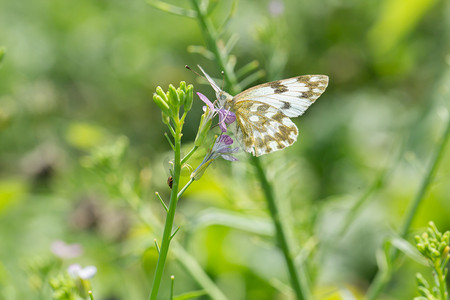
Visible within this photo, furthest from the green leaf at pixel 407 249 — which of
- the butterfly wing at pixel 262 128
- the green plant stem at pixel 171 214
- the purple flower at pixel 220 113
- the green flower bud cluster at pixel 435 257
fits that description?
the green plant stem at pixel 171 214

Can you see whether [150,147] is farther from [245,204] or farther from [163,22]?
[245,204]

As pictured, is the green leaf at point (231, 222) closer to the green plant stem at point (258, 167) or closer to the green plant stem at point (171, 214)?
the green plant stem at point (258, 167)

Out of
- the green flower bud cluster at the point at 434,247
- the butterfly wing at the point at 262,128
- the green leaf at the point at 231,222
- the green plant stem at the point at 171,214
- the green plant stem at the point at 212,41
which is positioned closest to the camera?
the green plant stem at the point at 171,214

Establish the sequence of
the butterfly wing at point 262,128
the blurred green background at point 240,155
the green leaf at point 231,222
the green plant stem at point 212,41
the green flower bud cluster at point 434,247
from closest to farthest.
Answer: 1. the green flower bud cluster at point 434,247
2. the butterfly wing at point 262,128
3. the green plant stem at point 212,41
4. the green leaf at point 231,222
5. the blurred green background at point 240,155

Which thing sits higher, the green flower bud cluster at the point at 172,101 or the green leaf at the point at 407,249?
the green flower bud cluster at the point at 172,101

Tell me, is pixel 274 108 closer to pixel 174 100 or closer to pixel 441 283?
pixel 174 100

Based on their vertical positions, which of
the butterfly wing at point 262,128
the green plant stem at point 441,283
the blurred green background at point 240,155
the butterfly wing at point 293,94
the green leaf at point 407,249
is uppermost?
the butterfly wing at point 293,94

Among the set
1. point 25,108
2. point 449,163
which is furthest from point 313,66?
point 25,108

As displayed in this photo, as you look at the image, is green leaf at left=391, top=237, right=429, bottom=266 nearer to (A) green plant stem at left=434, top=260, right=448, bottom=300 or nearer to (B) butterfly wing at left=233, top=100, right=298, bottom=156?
(A) green plant stem at left=434, top=260, right=448, bottom=300
